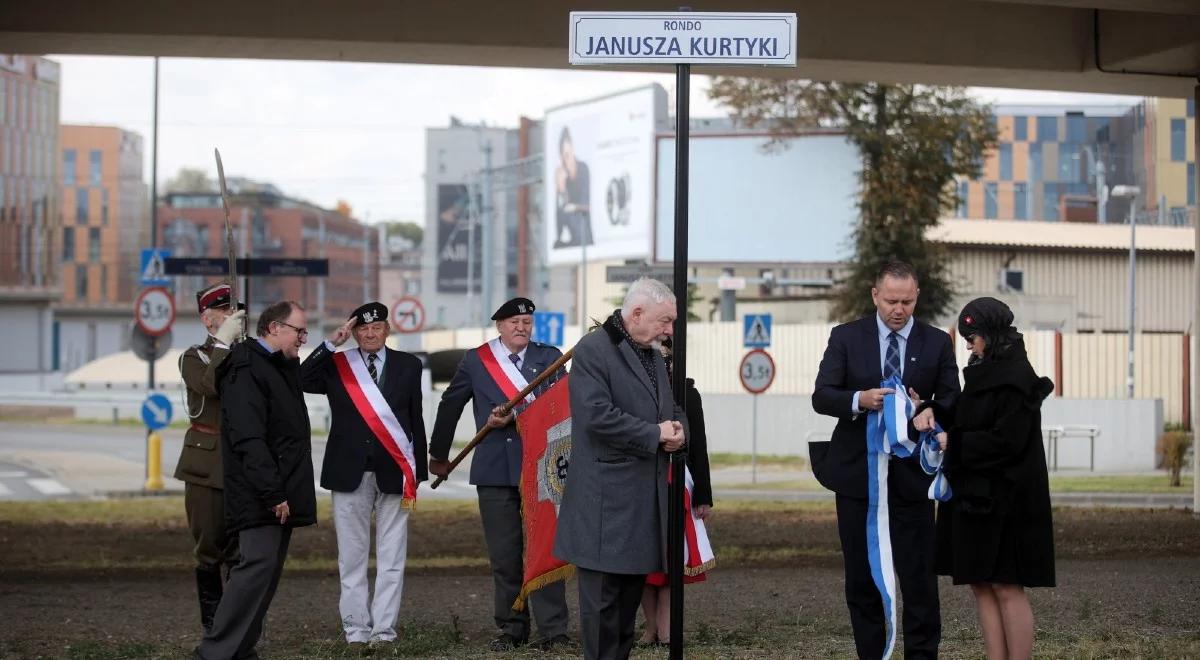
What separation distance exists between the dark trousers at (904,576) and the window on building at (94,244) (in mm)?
96136

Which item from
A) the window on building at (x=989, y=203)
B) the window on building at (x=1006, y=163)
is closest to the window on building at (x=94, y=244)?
the window on building at (x=989, y=203)

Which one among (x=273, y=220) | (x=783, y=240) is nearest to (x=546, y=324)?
(x=783, y=240)

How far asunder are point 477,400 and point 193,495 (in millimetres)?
1681

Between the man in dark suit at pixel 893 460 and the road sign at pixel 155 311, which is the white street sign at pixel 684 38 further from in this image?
the road sign at pixel 155 311

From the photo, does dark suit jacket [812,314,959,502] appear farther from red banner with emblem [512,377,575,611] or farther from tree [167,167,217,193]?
tree [167,167,217,193]

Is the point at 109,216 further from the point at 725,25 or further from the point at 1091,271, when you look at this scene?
the point at 725,25

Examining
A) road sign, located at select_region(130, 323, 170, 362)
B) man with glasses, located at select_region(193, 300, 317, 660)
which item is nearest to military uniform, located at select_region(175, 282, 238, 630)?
man with glasses, located at select_region(193, 300, 317, 660)

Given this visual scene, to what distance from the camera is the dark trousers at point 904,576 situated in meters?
7.46

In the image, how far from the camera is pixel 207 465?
8938mm

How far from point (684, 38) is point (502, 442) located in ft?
10.7

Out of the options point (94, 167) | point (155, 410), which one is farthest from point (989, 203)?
point (155, 410)

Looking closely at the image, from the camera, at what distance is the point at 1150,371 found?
35.2m

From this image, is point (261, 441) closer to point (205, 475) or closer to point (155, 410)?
point (205, 475)

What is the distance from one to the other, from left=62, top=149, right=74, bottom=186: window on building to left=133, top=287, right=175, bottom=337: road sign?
8281 cm
